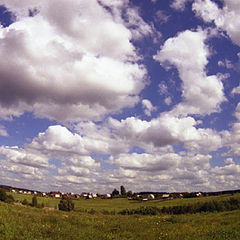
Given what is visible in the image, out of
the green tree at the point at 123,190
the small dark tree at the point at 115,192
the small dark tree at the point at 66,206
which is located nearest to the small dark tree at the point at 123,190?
the green tree at the point at 123,190

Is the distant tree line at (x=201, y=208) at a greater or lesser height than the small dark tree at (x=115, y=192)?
greater

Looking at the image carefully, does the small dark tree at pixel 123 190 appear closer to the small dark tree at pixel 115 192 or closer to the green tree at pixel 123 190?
the green tree at pixel 123 190

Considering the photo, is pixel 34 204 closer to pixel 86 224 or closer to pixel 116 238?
pixel 86 224

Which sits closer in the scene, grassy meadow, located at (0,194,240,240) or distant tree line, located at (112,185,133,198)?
grassy meadow, located at (0,194,240,240)

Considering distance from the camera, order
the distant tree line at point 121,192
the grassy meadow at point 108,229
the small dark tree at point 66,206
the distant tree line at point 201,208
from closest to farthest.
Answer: the grassy meadow at point 108,229 → the distant tree line at point 201,208 → the small dark tree at point 66,206 → the distant tree line at point 121,192

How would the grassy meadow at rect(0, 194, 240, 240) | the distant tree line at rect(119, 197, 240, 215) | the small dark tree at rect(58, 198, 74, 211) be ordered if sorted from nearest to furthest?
1. the grassy meadow at rect(0, 194, 240, 240)
2. the distant tree line at rect(119, 197, 240, 215)
3. the small dark tree at rect(58, 198, 74, 211)

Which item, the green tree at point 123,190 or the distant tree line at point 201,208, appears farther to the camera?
the green tree at point 123,190

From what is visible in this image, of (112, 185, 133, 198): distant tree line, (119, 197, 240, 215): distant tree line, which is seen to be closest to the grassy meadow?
(119, 197, 240, 215): distant tree line

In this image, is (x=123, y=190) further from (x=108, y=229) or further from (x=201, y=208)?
(x=108, y=229)

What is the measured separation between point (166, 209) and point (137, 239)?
51838 mm

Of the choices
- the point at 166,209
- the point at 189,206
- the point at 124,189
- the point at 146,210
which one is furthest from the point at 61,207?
the point at 124,189

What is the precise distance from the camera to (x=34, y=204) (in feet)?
239

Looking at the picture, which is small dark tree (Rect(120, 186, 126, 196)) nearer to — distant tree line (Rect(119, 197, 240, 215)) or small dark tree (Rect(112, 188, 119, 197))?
small dark tree (Rect(112, 188, 119, 197))

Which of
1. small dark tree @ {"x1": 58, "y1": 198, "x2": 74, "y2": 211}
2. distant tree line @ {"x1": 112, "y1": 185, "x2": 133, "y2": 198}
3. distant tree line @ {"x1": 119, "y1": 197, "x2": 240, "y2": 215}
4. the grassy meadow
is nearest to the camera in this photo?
the grassy meadow
